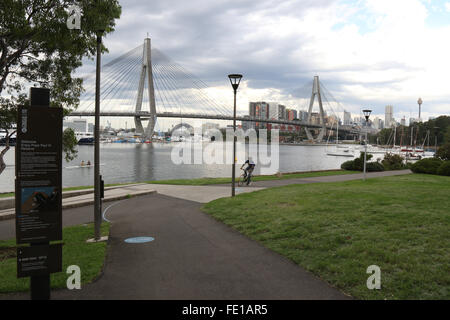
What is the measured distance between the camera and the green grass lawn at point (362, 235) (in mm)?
5762

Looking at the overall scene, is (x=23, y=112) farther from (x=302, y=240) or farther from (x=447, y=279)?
(x=447, y=279)

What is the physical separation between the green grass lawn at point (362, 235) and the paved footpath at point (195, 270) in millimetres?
433

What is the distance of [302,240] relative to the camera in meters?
8.20

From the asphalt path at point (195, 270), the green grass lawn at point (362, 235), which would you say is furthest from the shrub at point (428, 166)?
the asphalt path at point (195, 270)

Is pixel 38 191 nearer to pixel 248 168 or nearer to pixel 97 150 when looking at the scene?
pixel 97 150

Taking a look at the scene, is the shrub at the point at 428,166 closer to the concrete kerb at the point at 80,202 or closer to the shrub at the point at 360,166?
the shrub at the point at 360,166

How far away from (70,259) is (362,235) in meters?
6.72

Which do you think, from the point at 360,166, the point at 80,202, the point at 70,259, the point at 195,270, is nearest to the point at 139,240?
the point at 70,259

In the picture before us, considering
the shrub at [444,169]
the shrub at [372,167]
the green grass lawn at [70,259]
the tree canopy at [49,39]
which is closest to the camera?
the green grass lawn at [70,259]

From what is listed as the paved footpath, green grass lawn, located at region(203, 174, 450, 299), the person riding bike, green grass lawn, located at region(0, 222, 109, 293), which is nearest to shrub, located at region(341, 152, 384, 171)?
the person riding bike

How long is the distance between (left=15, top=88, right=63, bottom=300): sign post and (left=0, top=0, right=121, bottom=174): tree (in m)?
4.47

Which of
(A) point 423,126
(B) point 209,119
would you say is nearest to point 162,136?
(B) point 209,119

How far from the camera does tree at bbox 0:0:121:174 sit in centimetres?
847
